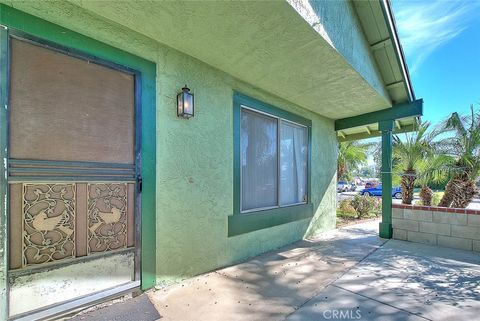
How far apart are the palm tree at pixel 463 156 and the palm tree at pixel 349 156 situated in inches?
254

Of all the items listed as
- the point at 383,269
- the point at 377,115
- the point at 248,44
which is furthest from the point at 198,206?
the point at 377,115

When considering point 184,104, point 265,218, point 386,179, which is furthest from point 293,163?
point 184,104

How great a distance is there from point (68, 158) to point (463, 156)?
24.4 feet

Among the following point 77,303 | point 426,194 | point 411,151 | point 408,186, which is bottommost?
point 77,303

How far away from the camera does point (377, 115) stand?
554cm

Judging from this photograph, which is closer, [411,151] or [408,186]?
[411,151]

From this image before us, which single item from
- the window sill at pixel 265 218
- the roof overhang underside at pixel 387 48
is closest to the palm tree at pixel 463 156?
the roof overhang underside at pixel 387 48

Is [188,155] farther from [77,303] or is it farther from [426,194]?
[426,194]

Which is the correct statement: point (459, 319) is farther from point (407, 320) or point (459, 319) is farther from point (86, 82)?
point (86, 82)

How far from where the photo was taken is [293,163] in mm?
5109

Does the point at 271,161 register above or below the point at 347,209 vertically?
above

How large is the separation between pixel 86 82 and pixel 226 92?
1.88m

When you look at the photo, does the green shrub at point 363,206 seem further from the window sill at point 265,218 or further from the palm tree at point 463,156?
the window sill at point 265,218

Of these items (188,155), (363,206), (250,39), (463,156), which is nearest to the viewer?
(250,39)
